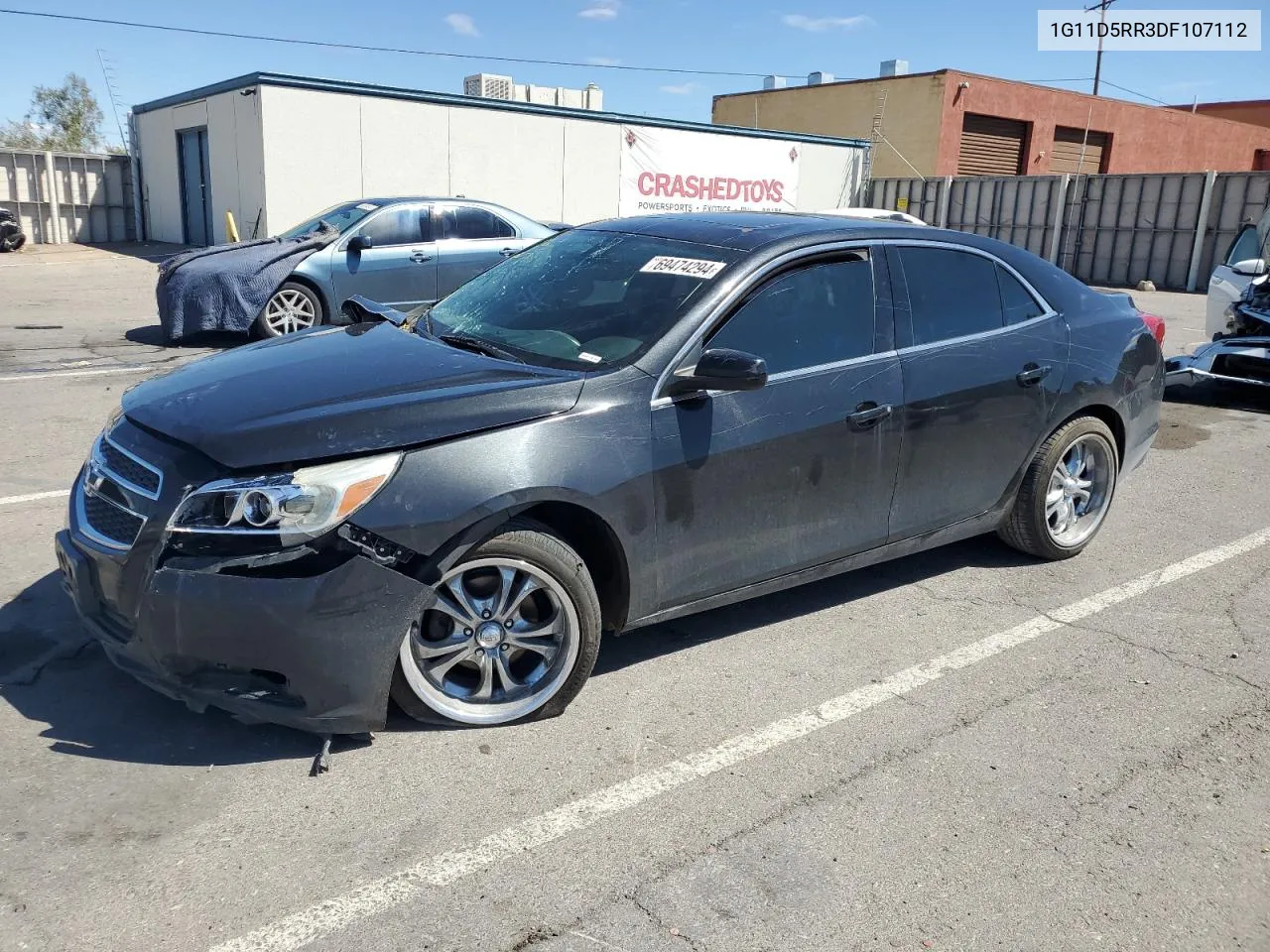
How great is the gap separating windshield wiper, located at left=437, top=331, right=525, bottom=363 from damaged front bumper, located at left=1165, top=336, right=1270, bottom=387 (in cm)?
726

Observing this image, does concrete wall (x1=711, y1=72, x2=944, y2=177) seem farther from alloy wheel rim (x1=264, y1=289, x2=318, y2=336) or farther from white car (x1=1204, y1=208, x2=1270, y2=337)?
alloy wheel rim (x1=264, y1=289, x2=318, y2=336)

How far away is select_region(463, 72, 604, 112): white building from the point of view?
2677 centimetres

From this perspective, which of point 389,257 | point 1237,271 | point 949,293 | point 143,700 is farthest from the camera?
point 389,257

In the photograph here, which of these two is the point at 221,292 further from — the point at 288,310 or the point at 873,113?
the point at 873,113

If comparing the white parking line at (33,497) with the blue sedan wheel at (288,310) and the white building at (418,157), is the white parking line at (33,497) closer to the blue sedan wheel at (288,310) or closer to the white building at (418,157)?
the blue sedan wheel at (288,310)

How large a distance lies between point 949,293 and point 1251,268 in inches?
252

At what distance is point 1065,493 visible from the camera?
5.15 m

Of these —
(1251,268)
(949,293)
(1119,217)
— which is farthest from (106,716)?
(1119,217)

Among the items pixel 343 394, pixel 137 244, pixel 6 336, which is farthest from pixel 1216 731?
pixel 137 244

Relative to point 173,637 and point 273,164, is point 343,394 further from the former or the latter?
point 273,164

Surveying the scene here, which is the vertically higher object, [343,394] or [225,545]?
→ [343,394]

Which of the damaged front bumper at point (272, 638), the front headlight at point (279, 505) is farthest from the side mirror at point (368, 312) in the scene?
the damaged front bumper at point (272, 638)

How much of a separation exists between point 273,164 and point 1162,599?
18.3 m

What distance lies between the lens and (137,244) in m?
24.7
